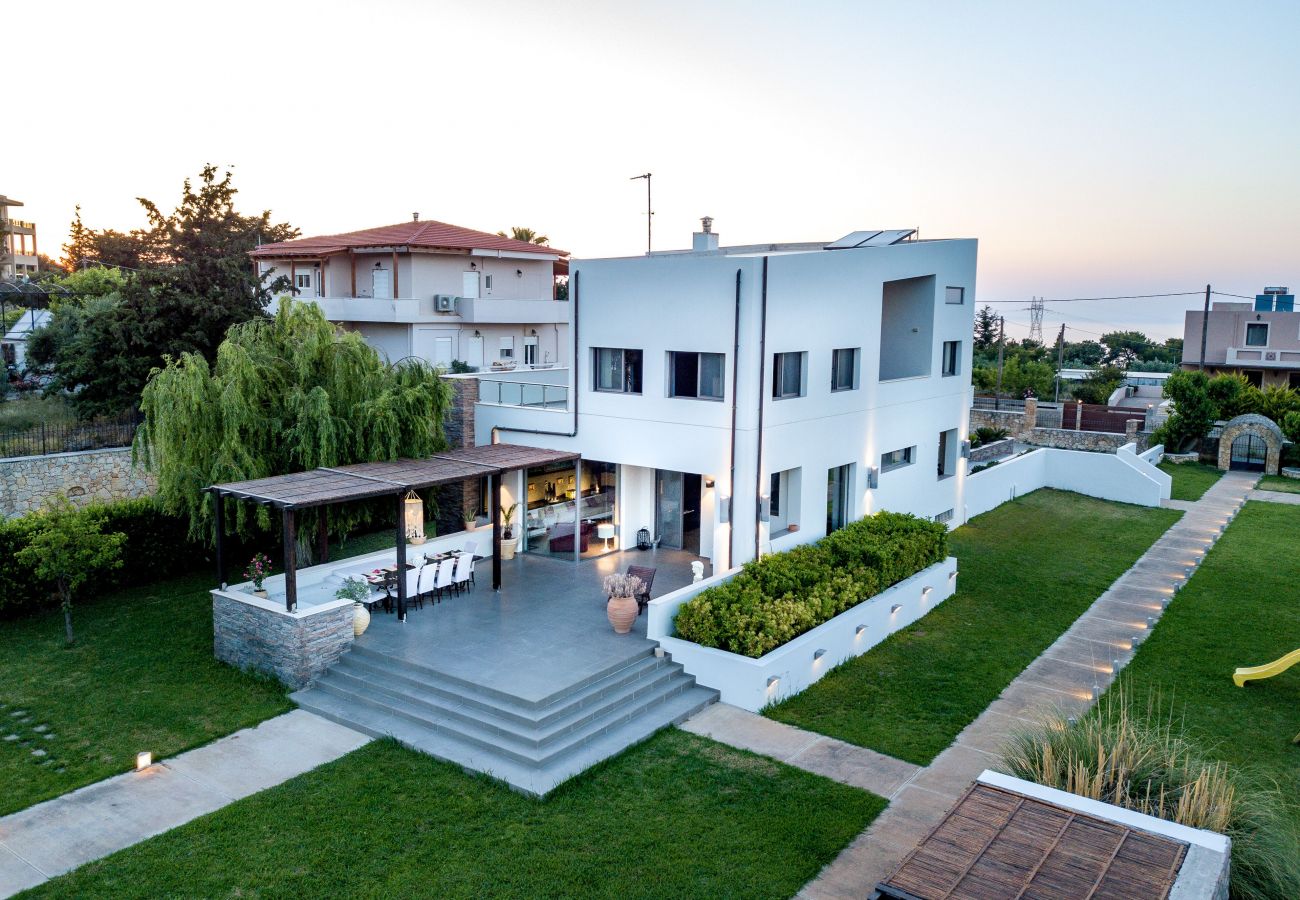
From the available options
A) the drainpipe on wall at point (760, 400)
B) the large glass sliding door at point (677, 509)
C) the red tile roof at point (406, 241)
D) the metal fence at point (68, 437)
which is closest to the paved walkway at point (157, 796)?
the drainpipe on wall at point (760, 400)

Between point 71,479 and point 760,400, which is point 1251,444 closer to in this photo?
point 760,400

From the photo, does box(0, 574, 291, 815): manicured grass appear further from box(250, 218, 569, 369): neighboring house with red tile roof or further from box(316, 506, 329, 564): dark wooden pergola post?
box(250, 218, 569, 369): neighboring house with red tile roof

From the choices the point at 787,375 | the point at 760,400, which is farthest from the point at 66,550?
the point at 787,375

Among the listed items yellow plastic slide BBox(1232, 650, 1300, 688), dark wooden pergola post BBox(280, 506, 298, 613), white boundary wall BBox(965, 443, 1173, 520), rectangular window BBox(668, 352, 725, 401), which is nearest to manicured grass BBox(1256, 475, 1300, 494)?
white boundary wall BBox(965, 443, 1173, 520)

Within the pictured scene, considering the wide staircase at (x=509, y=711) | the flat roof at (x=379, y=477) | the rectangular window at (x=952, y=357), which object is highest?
the rectangular window at (x=952, y=357)

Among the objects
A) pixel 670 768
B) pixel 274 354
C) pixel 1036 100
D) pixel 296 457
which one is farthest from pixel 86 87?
pixel 1036 100

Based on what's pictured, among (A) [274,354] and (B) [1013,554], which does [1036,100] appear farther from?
(A) [274,354]

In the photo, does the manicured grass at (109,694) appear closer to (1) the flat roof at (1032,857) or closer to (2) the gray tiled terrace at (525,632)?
(2) the gray tiled terrace at (525,632)
